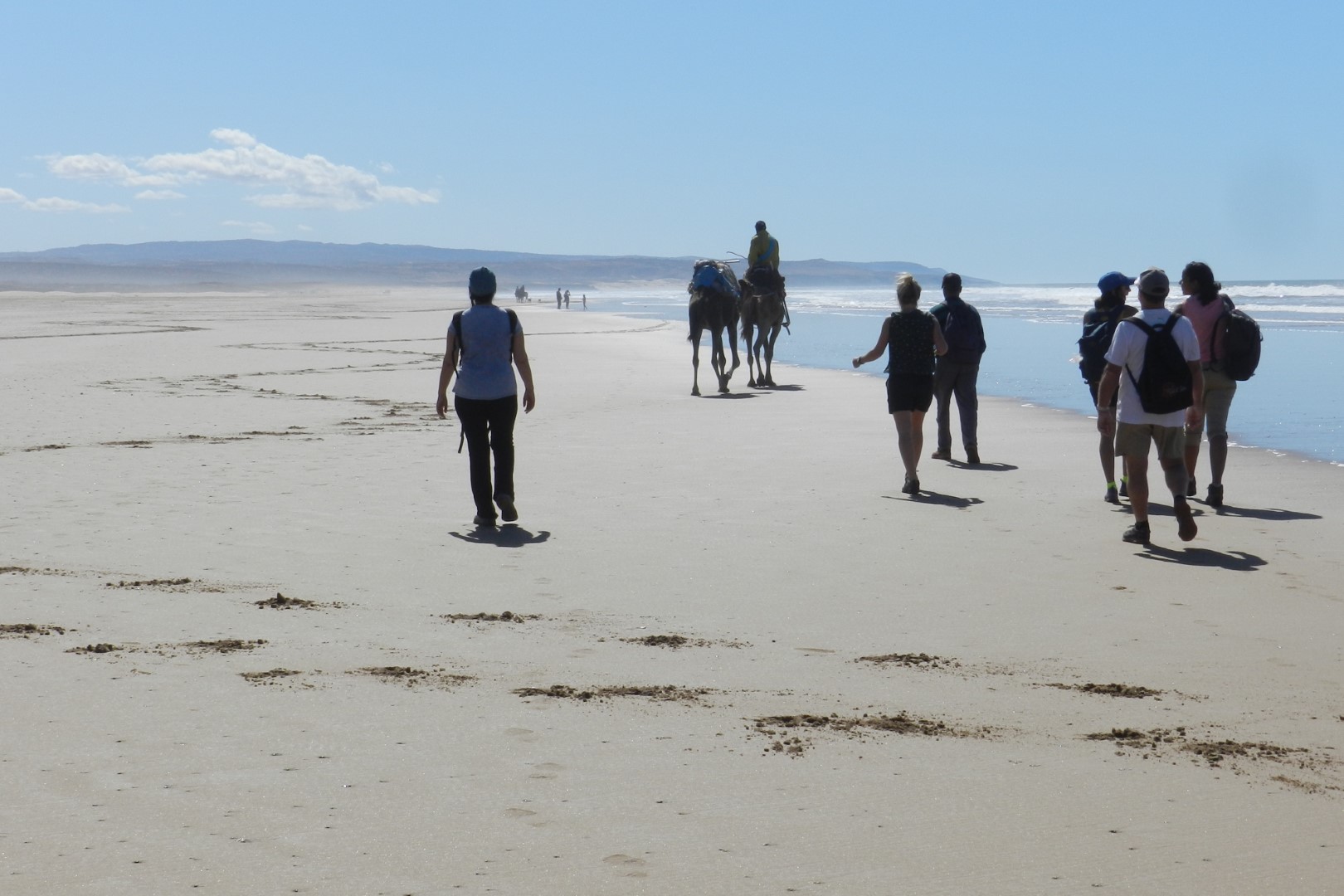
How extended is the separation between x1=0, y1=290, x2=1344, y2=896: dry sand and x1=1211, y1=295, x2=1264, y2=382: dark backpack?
97 centimetres

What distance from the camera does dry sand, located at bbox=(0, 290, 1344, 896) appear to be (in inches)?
142

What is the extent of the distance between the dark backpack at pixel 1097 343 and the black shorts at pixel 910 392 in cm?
111

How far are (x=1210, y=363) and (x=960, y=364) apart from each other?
9.31 feet

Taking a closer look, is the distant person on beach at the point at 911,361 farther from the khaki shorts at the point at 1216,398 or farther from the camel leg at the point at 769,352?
the camel leg at the point at 769,352

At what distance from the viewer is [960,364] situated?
11.9m

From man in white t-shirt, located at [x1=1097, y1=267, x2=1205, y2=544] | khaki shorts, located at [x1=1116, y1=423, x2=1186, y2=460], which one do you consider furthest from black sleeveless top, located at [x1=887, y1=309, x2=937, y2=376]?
khaki shorts, located at [x1=1116, y1=423, x2=1186, y2=460]

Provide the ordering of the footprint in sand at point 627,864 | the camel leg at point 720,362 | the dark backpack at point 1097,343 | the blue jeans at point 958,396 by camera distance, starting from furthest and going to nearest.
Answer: the camel leg at point 720,362 < the blue jeans at point 958,396 < the dark backpack at point 1097,343 < the footprint in sand at point 627,864

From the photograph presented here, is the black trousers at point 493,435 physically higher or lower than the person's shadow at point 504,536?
higher

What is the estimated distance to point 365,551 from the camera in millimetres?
7695

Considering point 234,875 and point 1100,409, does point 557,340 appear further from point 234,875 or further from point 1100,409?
point 234,875

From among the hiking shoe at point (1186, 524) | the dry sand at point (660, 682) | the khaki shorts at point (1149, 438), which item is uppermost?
the khaki shorts at point (1149, 438)

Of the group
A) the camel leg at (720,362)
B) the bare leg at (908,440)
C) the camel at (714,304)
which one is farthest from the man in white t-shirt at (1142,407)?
the camel at (714,304)

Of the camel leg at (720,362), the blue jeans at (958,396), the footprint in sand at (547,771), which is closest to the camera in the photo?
the footprint in sand at (547,771)

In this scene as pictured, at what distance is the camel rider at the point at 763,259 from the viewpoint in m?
20.0
